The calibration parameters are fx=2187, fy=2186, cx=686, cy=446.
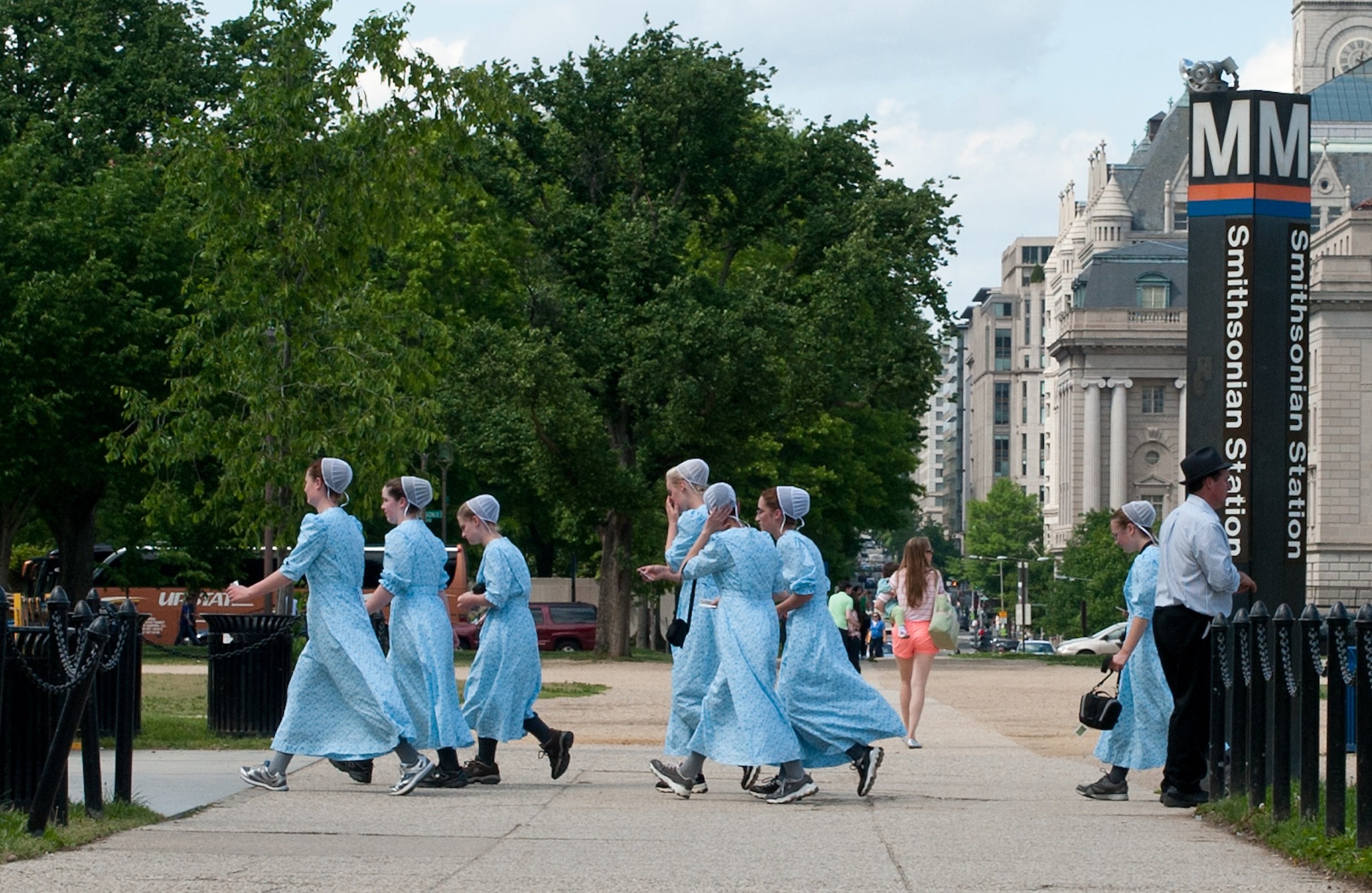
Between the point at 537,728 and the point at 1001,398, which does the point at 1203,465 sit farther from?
the point at 1001,398

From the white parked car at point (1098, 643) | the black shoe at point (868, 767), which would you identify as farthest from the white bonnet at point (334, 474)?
the white parked car at point (1098, 643)

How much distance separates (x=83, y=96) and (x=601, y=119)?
426 inches

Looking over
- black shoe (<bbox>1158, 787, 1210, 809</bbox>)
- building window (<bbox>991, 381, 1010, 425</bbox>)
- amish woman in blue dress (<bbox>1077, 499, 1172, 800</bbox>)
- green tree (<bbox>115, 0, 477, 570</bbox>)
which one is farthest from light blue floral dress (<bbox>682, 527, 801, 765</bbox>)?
building window (<bbox>991, 381, 1010, 425</bbox>)

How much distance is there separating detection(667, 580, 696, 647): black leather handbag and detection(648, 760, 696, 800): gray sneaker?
2.31 feet

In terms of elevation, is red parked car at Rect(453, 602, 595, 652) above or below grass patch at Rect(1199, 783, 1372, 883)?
→ below

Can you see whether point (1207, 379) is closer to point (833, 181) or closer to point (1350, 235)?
point (833, 181)

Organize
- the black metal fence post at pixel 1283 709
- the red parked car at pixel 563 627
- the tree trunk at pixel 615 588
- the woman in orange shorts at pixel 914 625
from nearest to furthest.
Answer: the black metal fence post at pixel 1283 709 → the woman in orange shorts at pixel 914 625 → the tree trunk at pixel 615 588 → the red parked car at pixel 563 627

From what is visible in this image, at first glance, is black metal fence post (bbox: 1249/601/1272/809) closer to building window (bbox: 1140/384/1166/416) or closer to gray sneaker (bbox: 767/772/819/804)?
gray sneaker (bbox: 767/772/819/804)

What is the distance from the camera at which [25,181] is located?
3959cm

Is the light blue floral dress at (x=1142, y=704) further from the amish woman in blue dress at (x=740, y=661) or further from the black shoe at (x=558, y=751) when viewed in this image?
the black shoe at (x=558, y=751)

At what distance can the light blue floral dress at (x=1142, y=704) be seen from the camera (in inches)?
501

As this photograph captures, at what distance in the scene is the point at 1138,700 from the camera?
1282 cm

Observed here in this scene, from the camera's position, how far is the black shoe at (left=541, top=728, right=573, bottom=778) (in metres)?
13.2

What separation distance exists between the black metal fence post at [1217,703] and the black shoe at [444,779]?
170 inches
